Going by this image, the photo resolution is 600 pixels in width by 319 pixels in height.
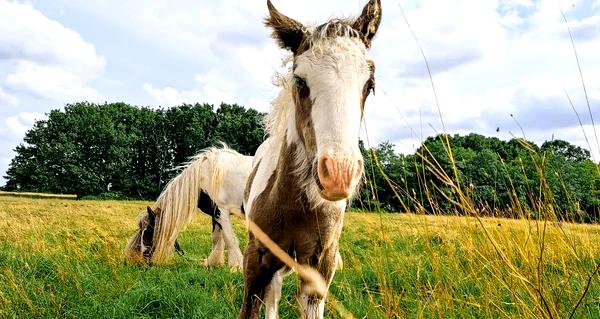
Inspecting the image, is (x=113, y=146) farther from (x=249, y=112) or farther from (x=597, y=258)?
(x=597, y=258)

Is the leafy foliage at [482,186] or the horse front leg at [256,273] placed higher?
the leafy foliage at [482,186]

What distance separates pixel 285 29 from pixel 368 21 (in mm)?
539

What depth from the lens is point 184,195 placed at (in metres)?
7.32

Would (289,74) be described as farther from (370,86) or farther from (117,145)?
(117,145)

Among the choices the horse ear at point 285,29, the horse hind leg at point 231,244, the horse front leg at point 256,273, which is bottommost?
the horse hind leg at point 231,244

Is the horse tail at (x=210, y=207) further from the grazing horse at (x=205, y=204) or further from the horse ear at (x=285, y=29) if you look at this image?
the horse ear at (x=285, y=29)

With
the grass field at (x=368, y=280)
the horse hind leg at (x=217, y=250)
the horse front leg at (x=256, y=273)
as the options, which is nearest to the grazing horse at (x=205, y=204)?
the horse hind leg at (x=217, y=250)

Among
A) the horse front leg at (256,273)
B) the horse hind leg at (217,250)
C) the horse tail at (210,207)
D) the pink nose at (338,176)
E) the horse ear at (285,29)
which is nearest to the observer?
the pink nose at (338,176)

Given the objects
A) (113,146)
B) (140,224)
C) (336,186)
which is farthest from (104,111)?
(336,186)

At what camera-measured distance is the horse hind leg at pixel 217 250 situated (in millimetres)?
6934

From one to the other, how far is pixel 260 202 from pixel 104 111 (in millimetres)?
51216

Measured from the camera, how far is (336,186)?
5.92 ft

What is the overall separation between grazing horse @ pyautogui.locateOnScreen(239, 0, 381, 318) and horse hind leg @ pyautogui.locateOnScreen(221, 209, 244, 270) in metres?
3.86

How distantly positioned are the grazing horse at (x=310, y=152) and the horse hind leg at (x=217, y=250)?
394cm
